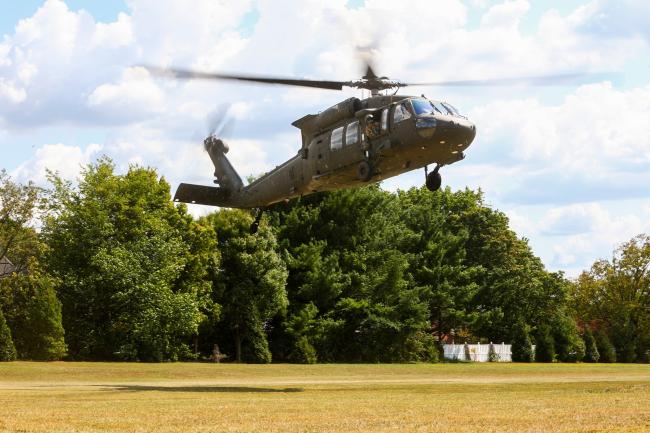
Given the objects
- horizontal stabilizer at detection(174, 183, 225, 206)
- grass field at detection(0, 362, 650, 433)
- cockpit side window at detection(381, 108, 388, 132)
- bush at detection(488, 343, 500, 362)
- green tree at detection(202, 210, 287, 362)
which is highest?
cockpit side window at detection(381, 108, 388, 132)

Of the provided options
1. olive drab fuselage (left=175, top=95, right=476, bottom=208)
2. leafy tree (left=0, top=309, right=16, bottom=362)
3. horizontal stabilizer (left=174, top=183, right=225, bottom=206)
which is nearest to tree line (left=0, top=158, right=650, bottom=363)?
leafy tree (left=0, top=309, right=16, bottom=362)

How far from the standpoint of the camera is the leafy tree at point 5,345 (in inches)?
1791

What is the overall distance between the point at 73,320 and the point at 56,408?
34.3 meters

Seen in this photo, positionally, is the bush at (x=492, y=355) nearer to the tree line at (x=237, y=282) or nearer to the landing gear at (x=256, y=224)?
the tree line at (x=237, y=282)

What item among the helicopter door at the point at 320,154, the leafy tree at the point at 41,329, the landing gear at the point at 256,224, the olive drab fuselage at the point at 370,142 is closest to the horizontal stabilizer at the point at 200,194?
the landing gear at the point at 256,224

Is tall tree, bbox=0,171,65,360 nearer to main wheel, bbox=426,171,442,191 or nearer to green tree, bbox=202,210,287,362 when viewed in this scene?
green tree, bbox=202,210,287,362

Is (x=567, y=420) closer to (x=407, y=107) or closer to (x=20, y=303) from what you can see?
(x=407, y=107)

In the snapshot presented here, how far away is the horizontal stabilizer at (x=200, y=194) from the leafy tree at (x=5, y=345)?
1305 centimetres

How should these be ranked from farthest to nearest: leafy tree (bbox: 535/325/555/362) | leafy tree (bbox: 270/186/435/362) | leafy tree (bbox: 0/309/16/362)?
leafy tree (bbox: 535/325/555/362), leafy tree (bbox: 270/186/435/362), leafy tree (bbox: 0/309/16/362)

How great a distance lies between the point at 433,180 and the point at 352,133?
3.15 meters

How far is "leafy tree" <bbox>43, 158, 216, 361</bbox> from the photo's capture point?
176 feet

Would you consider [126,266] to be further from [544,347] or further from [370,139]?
[544,347]

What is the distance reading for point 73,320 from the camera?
54.9 metres

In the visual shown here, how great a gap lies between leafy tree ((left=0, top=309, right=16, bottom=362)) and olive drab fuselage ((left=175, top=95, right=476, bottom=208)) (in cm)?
1773
